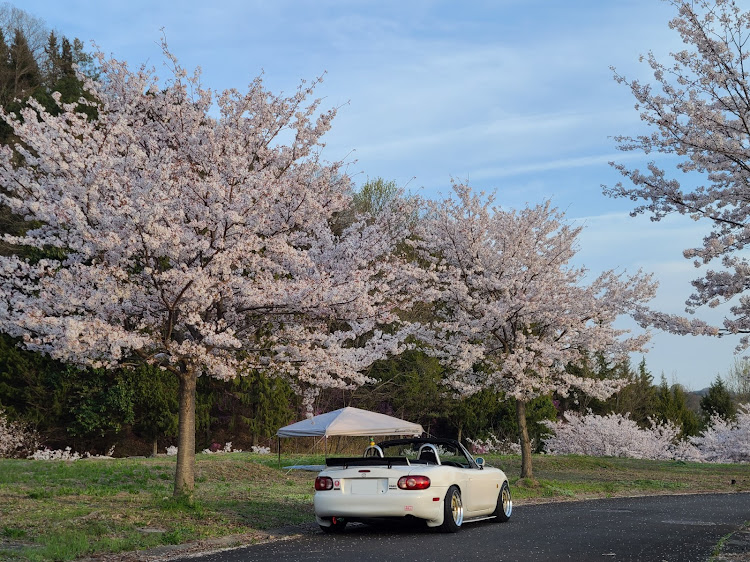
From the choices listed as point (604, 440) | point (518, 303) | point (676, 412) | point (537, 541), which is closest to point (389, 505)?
point (537, 541)

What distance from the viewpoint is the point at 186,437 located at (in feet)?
41.9

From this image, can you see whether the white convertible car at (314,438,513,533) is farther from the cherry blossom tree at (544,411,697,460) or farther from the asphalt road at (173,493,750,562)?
the cherry blossom tree at (544,411,697,460)

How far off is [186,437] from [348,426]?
1147 centimetres

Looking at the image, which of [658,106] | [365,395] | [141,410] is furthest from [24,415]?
[658,106]

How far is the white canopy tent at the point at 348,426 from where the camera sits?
23703 millimetres

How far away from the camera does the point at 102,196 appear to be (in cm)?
1241

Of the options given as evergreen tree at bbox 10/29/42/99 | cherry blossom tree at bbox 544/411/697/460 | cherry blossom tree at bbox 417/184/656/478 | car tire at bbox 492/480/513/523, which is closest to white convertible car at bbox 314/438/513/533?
car tire at bbox 492/480/513/523

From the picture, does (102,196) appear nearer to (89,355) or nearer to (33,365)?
(89,355)

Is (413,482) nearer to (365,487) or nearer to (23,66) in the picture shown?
(365,487)

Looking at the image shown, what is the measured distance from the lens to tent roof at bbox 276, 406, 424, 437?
77.8 ft

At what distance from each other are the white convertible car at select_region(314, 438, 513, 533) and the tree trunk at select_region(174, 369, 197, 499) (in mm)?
2535

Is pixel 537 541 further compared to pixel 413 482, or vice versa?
pixel 413 482

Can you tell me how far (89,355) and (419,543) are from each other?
632cm

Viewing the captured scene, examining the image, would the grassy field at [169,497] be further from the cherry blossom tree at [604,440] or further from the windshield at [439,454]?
the cherry blossom tree at [604,440]
